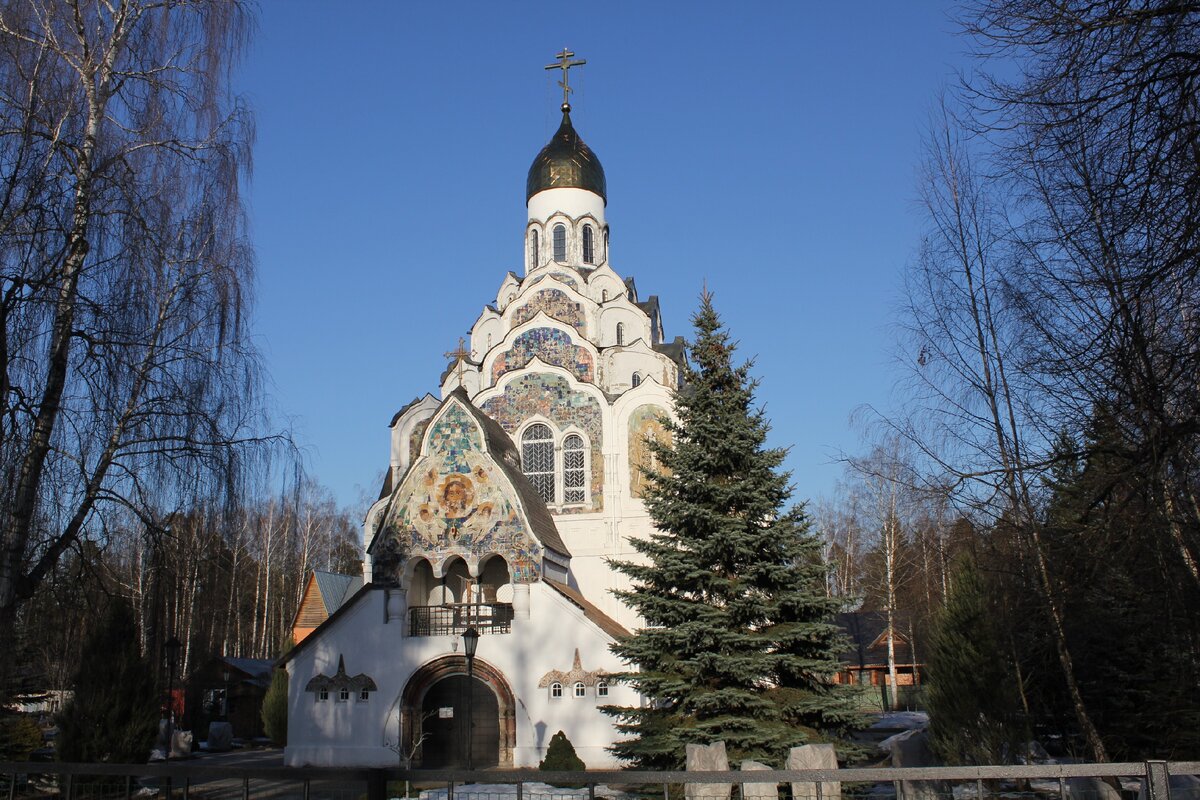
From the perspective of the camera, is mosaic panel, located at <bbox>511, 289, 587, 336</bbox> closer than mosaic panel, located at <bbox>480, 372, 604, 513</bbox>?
No

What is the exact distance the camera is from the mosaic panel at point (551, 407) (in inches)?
981

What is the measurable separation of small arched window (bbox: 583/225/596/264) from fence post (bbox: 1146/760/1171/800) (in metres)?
25.9

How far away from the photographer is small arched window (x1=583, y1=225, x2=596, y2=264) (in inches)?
1205

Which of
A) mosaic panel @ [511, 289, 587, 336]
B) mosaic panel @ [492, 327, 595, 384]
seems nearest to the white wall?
mosaic panel @ [492, 327, 595, 384]

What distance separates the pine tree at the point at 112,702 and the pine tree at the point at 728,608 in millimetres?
7437

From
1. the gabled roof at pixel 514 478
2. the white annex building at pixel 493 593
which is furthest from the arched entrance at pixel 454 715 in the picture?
the gabled roof at pixel 514 478

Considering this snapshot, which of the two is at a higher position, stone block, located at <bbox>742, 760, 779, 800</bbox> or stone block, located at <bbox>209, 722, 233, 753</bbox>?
stone block, located at <bbox>742, 760, 779, 800</bbox>

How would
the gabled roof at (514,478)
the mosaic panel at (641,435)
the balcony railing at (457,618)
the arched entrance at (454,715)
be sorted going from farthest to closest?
the mosaic panel at (641,435)
the gabled roof at (514,478)
the balcony railing at (457,618)
the arched entrance at (454,715)

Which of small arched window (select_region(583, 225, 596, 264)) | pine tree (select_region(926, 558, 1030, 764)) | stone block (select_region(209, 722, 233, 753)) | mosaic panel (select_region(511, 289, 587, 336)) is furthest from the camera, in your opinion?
small arched window (select_region(583, 225, 596, 264))

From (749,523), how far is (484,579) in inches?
408

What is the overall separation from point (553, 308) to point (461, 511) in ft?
27.5

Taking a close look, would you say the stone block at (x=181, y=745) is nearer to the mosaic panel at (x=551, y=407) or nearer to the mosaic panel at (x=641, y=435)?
the mosaic panel at (x=551, y=407)

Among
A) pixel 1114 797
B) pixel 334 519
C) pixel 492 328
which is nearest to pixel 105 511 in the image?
pixel 1114 797

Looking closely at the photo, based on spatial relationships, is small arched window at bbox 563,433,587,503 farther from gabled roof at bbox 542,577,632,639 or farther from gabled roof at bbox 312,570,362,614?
gabled roof at bbox 312,570,362,614
